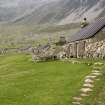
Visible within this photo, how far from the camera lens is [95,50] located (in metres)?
56.1

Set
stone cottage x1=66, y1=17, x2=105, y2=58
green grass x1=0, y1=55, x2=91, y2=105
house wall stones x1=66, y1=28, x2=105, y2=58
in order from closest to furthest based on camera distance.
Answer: green grass x1=0, y1=55, x2=91, y2=105, house wall stones x1=66, y1=28, x2=105, y2=58, stone cottage x1=66, y1=17, x2=105, y2=58

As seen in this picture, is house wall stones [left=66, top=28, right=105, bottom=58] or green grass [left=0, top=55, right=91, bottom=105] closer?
green grass [left=0, top=55, right=91, bottom=105]

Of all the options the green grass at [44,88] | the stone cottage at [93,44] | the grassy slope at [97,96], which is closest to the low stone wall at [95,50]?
the stone cottage at [93,44]

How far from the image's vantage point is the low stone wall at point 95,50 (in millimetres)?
54275

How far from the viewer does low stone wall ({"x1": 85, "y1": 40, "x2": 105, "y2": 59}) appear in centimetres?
5428

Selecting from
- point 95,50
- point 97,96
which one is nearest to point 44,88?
point 97,96

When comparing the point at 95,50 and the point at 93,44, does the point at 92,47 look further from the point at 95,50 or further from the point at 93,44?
the point at 95,50

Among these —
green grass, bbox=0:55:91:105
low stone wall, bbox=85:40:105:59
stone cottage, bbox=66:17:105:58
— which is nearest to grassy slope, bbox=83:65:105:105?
green grass, bbox=0:55:91:105

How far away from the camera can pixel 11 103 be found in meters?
25.0

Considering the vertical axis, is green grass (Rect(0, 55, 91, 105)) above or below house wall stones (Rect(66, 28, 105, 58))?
below

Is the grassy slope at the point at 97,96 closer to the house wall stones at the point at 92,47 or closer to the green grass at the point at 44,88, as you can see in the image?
the green grass at the point at 44,88

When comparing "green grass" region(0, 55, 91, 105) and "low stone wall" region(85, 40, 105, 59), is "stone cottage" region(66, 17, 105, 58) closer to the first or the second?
"low stone wall" region(85, 40, 105, 59)

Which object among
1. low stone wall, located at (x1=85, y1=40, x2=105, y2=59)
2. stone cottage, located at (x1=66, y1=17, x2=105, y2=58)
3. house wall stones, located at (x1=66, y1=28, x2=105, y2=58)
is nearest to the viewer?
low stone wall, located at (x1=85, y1=40, x2=105, y2=59)

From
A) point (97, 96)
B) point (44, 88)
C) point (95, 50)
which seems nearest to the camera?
point (97, 96)
